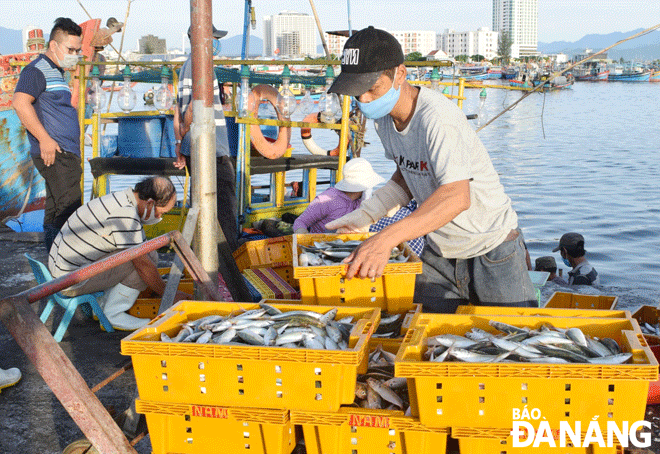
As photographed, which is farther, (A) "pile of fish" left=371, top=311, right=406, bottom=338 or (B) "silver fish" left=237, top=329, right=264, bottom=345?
(A) "pile of fish" left=371, top=311, right=406, bottom=338

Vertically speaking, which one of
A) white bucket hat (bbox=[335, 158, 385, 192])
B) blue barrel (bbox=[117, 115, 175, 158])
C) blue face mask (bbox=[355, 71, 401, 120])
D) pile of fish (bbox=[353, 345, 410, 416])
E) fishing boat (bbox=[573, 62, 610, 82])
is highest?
fishing boat (bbox=[573, 62, 610, 82])

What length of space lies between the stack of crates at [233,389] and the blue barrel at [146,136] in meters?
6.30

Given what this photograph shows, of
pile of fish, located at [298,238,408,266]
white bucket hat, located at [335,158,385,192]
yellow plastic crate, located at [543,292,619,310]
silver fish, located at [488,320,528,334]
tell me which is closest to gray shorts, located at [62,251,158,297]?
white bucket hat, located at [335,158,385,192]

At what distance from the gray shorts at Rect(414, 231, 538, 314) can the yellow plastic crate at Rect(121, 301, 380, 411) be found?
3.32 ft

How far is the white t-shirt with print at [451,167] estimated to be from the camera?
10.2 feet

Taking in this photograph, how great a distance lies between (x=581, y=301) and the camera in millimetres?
5230

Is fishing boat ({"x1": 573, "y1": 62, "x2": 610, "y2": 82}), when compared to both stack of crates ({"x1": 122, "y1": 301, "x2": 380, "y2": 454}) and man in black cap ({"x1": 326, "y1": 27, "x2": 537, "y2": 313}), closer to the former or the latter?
man in black cap ({"x1": 326, "y1": 27, "x2": 537, "y2": 313})

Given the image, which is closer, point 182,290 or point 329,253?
point 329,253

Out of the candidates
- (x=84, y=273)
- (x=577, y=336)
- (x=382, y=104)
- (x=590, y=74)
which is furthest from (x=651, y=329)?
(x=590, y=74)

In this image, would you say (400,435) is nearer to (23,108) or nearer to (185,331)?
(185,331)

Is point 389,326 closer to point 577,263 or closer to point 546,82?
point 546,82

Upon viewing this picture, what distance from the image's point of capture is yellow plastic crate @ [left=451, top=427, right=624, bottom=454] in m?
2.49

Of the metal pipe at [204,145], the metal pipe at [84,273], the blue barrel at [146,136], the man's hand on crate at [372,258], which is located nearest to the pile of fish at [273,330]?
the man's hand on crate at [372,258]

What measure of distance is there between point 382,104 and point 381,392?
1.41m
